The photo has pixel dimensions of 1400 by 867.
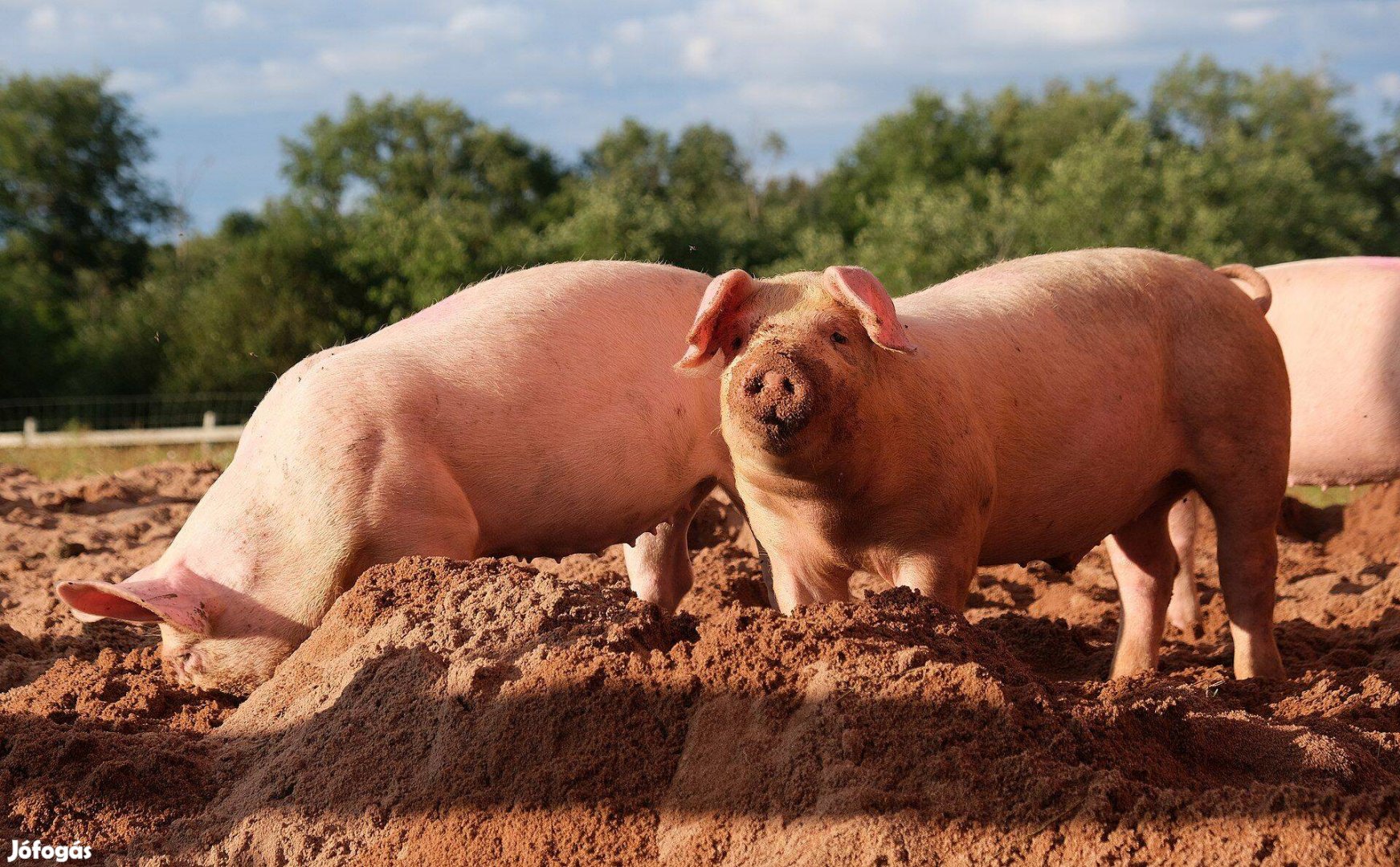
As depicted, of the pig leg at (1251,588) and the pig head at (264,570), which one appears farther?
the pig leg at (1251,588)

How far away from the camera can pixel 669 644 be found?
375 centimetres

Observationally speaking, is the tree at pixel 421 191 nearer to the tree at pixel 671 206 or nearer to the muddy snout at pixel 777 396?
the tree at pixel 671 206

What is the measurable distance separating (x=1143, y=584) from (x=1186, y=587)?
1.37m

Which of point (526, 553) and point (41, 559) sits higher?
point (526, 553)

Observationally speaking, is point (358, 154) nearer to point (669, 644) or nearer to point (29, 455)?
point (29, 455)

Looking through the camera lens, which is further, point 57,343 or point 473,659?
point 57,343

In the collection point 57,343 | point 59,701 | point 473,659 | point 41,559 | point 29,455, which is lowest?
point 57,343

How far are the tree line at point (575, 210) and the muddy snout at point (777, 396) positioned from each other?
2652cm

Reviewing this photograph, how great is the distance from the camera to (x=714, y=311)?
429cm

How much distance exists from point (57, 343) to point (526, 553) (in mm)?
36082

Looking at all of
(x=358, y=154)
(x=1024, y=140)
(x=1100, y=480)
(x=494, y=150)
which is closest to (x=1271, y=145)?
(x=1024, y=140)

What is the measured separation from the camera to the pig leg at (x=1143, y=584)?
5.50m

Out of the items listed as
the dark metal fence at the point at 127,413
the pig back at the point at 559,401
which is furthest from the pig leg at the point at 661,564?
the dark metal fence at the point at 127,413

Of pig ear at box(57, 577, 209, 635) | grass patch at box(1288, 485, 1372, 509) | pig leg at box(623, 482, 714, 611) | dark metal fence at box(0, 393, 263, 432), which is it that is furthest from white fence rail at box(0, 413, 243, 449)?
pig ear at box(57, 577, 209, 635)
